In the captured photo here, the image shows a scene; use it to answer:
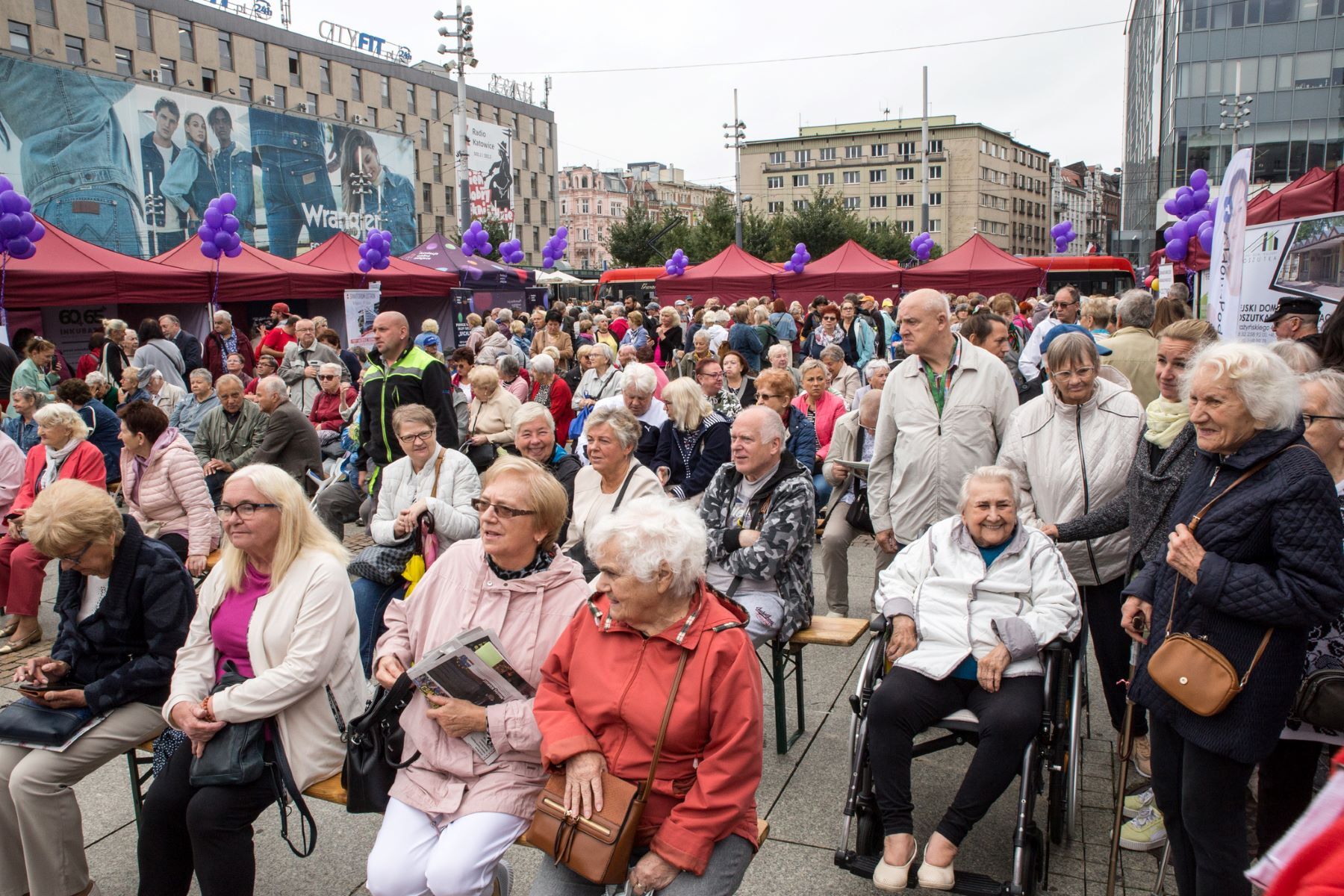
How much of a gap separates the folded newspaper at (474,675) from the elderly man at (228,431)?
509 centimetres

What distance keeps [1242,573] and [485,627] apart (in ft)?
7.25

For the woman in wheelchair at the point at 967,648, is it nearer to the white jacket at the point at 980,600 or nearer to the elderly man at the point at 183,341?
the white jacket at the point at 980,600

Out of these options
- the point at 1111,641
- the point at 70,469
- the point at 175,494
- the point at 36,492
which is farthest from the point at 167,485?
the point at 1111,641

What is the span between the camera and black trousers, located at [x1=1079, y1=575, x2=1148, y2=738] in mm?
3744

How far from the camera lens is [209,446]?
7328mm

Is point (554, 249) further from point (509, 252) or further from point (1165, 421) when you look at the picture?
point (1165, 421)

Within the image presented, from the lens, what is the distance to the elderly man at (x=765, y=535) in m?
3.89

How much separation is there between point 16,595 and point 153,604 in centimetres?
336

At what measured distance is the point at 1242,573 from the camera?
7.79 feet

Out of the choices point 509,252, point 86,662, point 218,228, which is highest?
point 509,252

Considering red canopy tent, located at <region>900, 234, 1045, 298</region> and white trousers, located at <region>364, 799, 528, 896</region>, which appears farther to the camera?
red canopy tent, located at <region>900, 234, 1045, 298</region>

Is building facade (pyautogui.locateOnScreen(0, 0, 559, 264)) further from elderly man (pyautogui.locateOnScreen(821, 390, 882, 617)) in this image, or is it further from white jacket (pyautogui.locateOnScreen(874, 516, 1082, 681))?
white jacket (pyautogui.locateOnScreen(874, 516, 1082, 681))

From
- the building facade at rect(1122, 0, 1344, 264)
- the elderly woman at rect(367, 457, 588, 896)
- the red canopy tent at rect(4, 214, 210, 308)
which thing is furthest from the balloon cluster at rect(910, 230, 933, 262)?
the elderly woman at rect(367, 457, 588, 896)

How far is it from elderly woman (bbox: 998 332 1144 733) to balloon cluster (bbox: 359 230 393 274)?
16.5m
